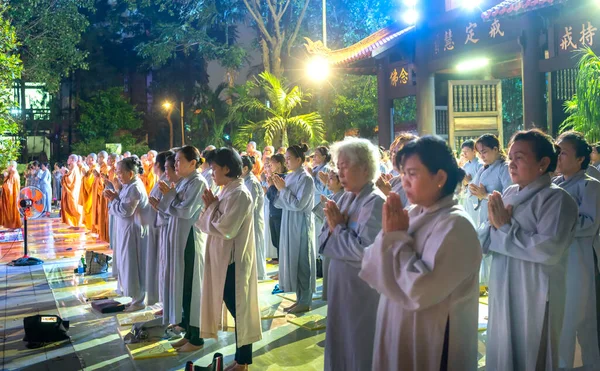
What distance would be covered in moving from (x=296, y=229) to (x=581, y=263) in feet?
10.9

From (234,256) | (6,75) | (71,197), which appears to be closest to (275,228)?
(234,256)

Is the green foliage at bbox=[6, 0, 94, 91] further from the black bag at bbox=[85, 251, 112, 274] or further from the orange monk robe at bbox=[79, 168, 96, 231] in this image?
the black bag at bbox=[85, 251, 112, 274]

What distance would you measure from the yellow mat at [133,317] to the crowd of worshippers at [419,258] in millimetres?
290

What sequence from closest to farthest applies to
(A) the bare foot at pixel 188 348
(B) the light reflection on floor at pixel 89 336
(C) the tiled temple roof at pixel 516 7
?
(B) the light reflection on floor at pixel 89 336, (A) the bare foot at pixel 188 348, (C) the tiled temple roof at pixel 516 7

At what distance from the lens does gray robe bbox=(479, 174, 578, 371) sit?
11.4ft

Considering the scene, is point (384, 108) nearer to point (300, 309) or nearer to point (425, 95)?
point (425, 95)

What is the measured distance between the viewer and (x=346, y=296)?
144 inches

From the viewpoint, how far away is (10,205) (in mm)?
15000

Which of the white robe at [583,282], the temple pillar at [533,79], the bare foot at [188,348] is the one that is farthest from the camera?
the temple pillar at [533,79]

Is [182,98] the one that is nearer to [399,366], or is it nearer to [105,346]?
[105,346]

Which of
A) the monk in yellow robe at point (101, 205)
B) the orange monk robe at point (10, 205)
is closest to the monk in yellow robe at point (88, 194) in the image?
the monk in yellow robe at point (101, 205)

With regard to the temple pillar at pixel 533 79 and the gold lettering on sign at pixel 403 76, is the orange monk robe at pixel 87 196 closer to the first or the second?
Result: the gold lettering on sign at pixel 403 76

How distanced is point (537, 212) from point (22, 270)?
27.9 ft

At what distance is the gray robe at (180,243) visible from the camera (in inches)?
216
